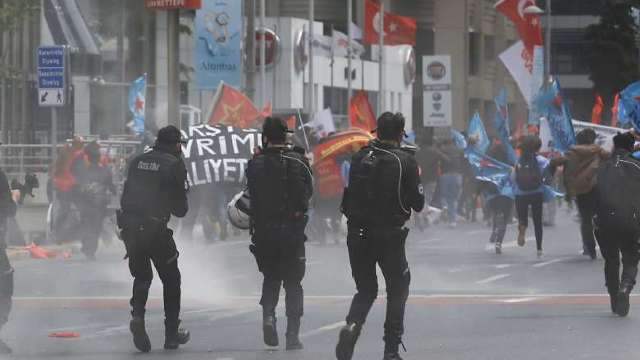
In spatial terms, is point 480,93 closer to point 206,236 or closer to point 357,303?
point 206,236

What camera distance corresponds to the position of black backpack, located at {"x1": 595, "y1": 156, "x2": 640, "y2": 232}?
1448 cm

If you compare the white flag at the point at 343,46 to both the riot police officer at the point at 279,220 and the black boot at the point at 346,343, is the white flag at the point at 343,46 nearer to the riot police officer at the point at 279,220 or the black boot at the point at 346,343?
the riot police officer at the point at 279,220

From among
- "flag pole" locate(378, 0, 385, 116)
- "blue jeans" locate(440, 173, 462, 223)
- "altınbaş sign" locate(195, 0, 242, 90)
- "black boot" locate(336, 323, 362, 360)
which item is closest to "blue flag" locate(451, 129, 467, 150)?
"blue jeans" locate(440, 173, 462, 223)

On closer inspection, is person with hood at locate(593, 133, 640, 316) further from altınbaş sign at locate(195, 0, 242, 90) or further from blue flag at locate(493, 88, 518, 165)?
altınbaş sign at locate(195, 0, 242, 90)

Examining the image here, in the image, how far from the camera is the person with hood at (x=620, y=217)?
14516 mm

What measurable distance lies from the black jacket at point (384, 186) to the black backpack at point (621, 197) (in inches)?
156

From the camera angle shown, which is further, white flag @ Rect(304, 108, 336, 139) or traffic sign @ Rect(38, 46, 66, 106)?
white flag @ Rect(304, 108, 336, 139)

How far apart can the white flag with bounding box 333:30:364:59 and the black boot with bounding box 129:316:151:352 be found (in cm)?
4681

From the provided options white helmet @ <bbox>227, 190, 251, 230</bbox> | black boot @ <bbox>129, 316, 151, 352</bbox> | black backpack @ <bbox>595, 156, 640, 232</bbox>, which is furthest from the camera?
black backpack @ <bbox>595, 156, 640, 232</bbox>

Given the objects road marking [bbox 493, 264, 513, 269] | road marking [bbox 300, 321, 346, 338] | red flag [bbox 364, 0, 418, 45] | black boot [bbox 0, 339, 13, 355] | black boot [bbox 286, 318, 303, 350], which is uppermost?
red flag [bbox 364, 0, 418, 45]

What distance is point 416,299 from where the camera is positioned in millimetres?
16859

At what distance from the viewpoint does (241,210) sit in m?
12.8

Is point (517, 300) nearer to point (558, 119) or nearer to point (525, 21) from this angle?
point (558, 119)

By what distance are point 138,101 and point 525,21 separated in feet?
50.5
